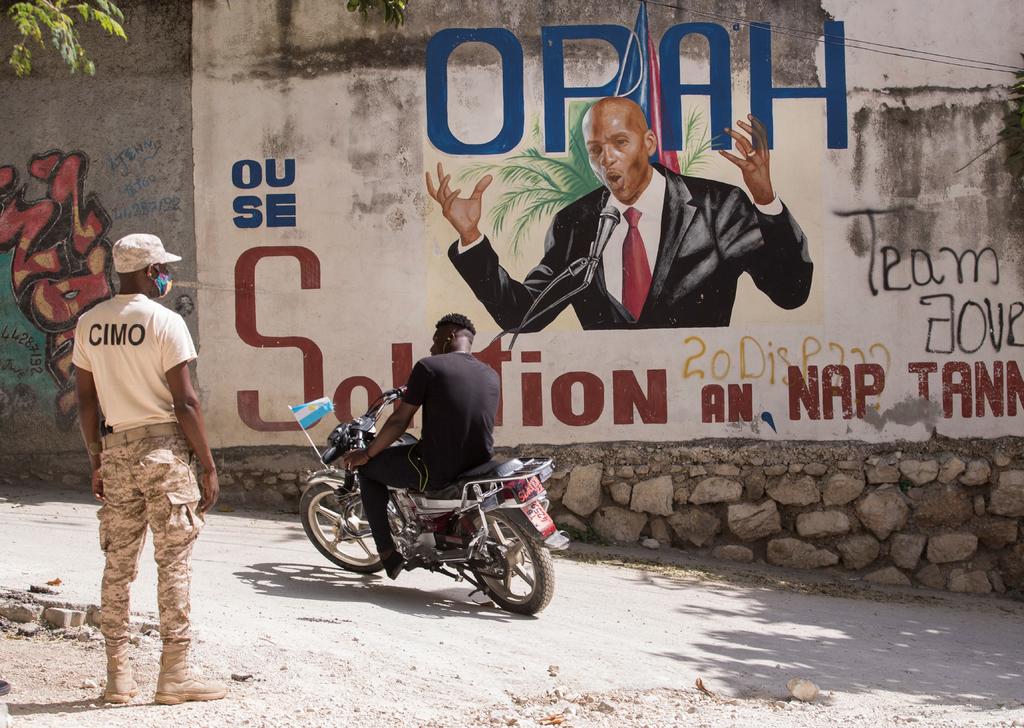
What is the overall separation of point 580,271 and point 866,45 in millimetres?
2943

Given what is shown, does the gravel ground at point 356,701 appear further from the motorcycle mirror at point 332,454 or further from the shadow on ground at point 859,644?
the motorcycle mirror at point 332,454

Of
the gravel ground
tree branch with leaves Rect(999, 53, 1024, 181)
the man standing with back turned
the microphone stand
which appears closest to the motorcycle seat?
the gravel ground

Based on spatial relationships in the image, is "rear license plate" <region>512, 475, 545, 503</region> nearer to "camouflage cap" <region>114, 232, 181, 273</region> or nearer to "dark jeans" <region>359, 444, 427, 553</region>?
"dark jeans" <region>359, 444, 427, 553</region>

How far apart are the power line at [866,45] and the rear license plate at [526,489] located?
4.73 meters

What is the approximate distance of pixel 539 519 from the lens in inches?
217

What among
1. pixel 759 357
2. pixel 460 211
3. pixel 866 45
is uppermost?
pixel 866 45

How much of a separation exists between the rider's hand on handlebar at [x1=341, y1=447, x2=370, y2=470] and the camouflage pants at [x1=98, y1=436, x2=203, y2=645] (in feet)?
5.84

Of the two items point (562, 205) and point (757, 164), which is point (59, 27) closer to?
point (562, 205)

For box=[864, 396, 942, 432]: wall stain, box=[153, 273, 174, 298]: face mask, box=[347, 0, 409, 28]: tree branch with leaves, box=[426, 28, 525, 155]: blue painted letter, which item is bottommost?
box=[864, 396, 942, 432]: wall stain

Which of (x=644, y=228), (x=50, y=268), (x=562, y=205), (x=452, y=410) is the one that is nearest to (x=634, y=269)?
(x=644, y=228)

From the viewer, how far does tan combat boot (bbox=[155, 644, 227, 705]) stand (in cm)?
395

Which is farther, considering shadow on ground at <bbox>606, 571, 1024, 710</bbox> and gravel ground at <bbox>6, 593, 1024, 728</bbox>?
shadow on ground at <bbox>606, 571, 1024, 710</bbox>

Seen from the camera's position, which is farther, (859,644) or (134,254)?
(859,644)

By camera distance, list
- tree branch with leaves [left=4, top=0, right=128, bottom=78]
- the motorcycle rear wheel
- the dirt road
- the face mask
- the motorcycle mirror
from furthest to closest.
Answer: tree branch with leaves [left=4, top=0, right=128, bottom=78], the motorcycle rear wheel, the motorcycle mirror, the dirt road, the face mask
